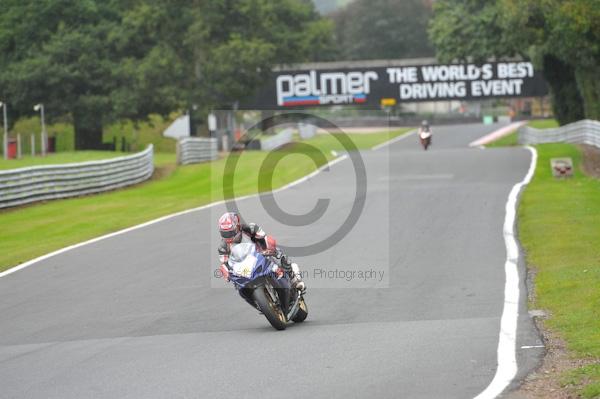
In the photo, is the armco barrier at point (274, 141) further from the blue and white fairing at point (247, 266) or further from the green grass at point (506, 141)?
the blue and white fairing at point (247, 266)

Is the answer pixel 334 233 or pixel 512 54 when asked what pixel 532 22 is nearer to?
pixel 512 54

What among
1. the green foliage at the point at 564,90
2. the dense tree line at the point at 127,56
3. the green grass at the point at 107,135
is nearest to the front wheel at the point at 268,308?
the green foliage at the point at 564,90

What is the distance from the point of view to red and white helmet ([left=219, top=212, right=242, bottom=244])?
11562 millimetres

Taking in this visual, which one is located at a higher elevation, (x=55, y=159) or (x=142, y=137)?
(x=142, y=137)

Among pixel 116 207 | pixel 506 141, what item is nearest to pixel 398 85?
pixel 506 141

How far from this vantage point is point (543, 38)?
3700 centimetres

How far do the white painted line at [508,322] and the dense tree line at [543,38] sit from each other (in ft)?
44.9

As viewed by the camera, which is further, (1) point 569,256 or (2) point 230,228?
(1) point 569,256

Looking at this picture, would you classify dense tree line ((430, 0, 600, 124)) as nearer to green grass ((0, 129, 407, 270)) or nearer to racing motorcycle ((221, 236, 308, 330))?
green grass ((0, 129, 407, 270))

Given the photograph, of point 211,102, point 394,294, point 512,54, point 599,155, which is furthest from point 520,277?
point 211,102

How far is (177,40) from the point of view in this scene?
183 feet

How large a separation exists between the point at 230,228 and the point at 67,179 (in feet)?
68.3

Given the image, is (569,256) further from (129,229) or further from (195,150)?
(195,150)

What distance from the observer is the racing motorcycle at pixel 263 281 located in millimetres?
11438
